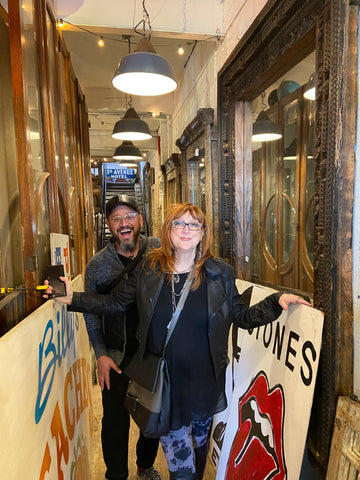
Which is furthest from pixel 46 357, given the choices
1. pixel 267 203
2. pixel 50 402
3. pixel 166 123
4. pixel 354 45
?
pixel 166 123

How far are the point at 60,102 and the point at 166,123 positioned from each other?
5073 millimetres

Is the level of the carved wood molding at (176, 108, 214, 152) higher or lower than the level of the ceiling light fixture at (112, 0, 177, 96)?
lower


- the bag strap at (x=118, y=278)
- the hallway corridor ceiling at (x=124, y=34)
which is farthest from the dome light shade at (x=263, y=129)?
the bag strap at (x=118, y=278)

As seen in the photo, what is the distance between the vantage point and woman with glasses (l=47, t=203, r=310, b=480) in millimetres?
1552

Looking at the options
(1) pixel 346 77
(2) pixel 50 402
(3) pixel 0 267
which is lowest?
(2) pixel 50 402

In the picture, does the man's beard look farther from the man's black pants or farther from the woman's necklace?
the man's black pants

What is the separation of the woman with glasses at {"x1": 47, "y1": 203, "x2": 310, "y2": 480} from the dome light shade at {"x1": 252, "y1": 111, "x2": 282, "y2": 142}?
2161 millimetres

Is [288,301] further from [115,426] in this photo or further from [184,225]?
[115,426]

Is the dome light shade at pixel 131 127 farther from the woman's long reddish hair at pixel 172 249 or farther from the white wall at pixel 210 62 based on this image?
the woman's long reddish hair at pixel 172 249

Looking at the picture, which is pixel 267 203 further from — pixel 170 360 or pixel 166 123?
pixel 166 123

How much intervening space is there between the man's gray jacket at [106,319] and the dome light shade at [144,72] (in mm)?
1567

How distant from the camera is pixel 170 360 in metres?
1.55

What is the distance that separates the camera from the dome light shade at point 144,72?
8.73ft

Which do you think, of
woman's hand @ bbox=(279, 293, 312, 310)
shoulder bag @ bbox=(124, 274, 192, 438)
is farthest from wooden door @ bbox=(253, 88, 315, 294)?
shoulder bag @ bbox=(124, 274, 192, 438)
